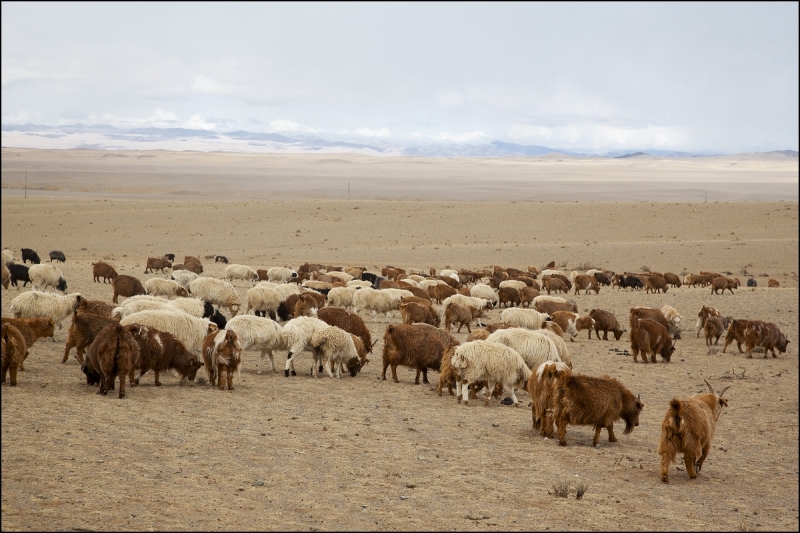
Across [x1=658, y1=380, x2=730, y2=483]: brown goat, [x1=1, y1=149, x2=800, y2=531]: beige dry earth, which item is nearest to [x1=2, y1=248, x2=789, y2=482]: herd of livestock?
[x1=658, y1=380, x2=730, y2=483]: brown goat

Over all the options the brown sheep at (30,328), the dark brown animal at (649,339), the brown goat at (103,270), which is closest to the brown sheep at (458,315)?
the dark brown animal at (649,339)

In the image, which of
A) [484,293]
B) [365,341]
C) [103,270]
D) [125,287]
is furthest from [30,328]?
[484,293]

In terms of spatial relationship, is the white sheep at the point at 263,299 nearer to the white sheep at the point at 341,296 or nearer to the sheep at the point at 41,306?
the white sheep at the point at 341,296

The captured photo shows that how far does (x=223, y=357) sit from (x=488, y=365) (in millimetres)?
3968

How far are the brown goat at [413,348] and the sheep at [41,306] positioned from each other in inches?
222

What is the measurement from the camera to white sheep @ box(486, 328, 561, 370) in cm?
1210

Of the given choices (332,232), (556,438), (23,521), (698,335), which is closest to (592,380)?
(556,438)

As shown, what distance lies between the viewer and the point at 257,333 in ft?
40.5

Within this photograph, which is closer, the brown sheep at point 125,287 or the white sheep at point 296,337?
the white sheep at point 296,337

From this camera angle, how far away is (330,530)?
19.3 ft

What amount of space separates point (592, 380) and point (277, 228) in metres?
45.9

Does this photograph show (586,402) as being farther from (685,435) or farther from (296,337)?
(296,337)

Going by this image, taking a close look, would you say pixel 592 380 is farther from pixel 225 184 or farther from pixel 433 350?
pixel 225 184

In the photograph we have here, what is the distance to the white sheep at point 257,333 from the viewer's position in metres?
12.2
